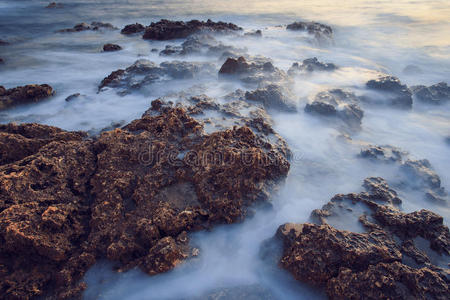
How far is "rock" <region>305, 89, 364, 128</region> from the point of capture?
15.2ft

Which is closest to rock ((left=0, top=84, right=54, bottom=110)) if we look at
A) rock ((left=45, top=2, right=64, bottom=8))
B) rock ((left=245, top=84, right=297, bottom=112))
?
rock ((left=245, top=84, right=297, bottom=112))

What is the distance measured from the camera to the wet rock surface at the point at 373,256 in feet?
6.10

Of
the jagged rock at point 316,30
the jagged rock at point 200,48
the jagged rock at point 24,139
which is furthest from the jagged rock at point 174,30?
the jagged rock at point 24,139

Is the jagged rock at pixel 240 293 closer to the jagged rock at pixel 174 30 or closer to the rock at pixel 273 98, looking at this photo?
the rock at pixel 273 98

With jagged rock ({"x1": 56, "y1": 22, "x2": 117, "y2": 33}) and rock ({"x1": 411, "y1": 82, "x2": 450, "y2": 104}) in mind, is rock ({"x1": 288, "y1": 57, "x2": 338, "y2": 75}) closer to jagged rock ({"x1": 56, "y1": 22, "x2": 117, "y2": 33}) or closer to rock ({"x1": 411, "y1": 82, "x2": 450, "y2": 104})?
rock ({"x1": 411, "y1": 82, "x2": 450, "y2": 104})

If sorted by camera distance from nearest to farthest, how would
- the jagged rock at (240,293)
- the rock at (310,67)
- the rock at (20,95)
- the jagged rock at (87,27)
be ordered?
the jagged rock at (240,293) → the rock at (20,95) → the rock at (310,67) → the jagged rock at (87,27)

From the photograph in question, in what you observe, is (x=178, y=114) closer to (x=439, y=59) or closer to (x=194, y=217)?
(x=194, y=217)

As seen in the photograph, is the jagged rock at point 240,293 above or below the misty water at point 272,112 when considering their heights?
below

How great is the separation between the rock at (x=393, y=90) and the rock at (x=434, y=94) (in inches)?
21.2

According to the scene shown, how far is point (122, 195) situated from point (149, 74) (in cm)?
395

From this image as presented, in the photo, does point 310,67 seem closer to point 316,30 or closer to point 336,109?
point 336,109

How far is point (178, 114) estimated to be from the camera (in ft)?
10.5

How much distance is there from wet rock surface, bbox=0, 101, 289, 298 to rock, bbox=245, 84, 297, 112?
5.19 feet

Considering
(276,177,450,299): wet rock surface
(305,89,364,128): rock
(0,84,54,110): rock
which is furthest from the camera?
(0,84,54,110): rock
